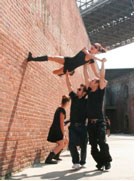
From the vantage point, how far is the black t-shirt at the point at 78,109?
586 centimetres

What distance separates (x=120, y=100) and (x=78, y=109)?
33.9m

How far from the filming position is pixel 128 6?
971 inches

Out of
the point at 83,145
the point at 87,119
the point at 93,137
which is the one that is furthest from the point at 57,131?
the point at 93,137

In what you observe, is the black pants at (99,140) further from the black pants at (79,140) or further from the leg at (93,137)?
the black pants at (79,140)

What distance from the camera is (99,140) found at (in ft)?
17.5

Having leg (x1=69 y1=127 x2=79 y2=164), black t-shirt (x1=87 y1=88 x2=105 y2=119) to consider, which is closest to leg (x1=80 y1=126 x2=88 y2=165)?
leg (x1=69 y1=127 x2=79 y2=164)

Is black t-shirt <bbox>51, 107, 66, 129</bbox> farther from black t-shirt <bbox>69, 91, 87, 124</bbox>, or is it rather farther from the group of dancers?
black t-shirt <bbox>69, 91, 87, 124</bbox>

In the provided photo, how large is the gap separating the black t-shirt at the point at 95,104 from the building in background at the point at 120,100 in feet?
100

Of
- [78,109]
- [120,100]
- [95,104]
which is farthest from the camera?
[120,100]

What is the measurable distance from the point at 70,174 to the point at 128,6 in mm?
21697

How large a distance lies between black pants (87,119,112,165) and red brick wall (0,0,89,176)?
4.14ft

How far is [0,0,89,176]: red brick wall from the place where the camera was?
4816 mm

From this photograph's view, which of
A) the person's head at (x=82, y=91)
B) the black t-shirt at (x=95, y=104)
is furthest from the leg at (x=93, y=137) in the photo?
the person's head at (x=82, y=91)

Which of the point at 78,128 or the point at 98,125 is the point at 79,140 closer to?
the point at 78,128
